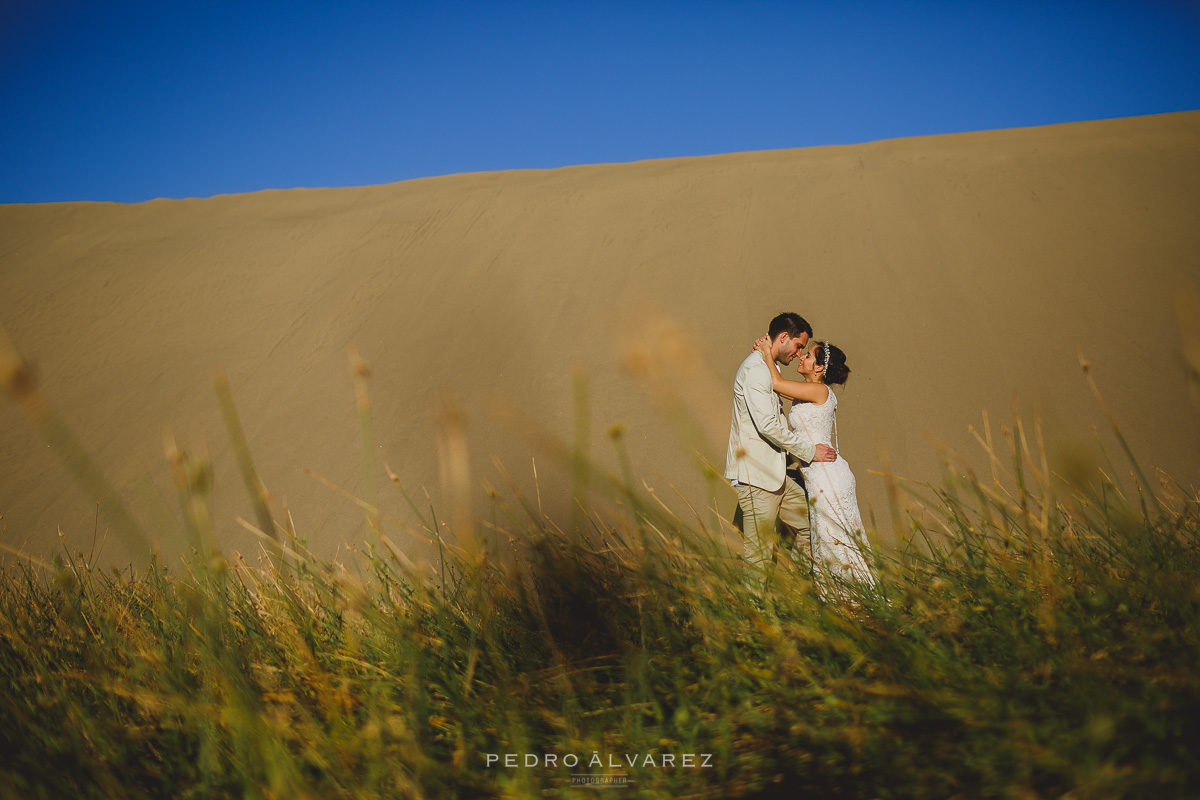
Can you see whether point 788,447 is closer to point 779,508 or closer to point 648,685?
point 779,508

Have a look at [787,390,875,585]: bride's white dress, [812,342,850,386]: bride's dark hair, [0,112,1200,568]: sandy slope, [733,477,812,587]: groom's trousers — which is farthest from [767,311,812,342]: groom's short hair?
[0,112,1200,568]: sandy slope

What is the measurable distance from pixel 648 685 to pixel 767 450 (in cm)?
193

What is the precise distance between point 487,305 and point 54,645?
7748mm

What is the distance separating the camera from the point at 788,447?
304 centimetres

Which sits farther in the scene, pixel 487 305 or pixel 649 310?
pixel 487 305

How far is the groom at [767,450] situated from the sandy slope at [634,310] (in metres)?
1.92

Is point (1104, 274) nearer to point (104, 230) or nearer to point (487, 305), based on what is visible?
point (487, 305)

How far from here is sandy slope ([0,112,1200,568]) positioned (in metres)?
6.43

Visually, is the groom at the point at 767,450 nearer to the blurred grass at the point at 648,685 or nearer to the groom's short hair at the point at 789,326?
the groom's short hair at the point at 789,326

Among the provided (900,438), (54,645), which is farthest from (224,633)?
(900,438)

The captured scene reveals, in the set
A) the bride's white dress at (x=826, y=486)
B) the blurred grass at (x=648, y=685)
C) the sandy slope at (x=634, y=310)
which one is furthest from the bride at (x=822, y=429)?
the sandy slope at (x=634, y=310)

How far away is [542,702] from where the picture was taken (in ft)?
4.27

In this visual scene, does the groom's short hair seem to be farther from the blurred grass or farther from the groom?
the blurred grass

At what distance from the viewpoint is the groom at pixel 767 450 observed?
9.84 feet
